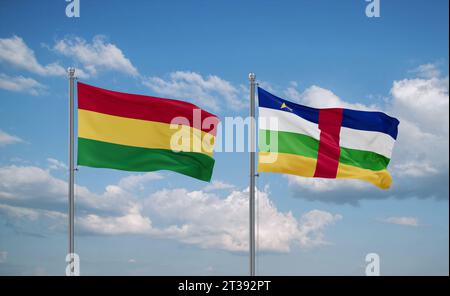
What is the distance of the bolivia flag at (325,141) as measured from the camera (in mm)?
18938

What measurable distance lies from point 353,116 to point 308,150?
6.38 ft

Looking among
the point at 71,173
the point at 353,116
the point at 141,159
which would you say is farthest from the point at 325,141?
the point at 71,173

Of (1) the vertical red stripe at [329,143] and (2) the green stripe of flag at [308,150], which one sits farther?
(1) the vertical red stripe at [329,143]

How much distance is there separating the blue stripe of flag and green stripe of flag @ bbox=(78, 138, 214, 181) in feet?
8.15

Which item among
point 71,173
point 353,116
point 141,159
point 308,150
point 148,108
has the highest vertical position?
point 353,116

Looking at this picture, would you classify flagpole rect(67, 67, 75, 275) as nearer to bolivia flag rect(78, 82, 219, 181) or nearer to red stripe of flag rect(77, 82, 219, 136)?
bolivia flag rect(78, 82, 219, 181)

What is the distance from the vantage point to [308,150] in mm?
19422

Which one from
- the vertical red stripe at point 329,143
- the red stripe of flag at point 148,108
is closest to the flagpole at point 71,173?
the red stripe of flag at point 148,108

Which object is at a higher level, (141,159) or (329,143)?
(329,143)

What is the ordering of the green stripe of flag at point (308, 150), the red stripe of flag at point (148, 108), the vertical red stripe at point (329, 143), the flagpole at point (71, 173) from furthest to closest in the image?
the vertical red stripe at point (329, 143), the green stripe of flag at point (308, 150), the red stripe of flag at point (148, 108), the flagpole at point (71, 173)

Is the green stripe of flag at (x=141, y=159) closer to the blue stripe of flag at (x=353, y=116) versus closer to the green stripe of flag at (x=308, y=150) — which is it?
the green stripe of flag at (x=308, y=150)

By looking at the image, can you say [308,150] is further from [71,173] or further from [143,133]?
[71,173]
